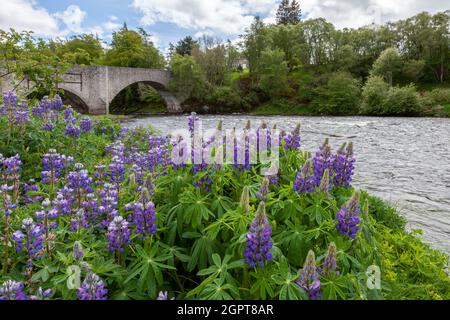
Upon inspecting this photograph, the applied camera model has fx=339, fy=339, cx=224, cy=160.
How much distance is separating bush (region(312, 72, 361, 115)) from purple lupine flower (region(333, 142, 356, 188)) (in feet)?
127

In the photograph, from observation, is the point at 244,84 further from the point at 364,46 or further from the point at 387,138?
the point at 387,138

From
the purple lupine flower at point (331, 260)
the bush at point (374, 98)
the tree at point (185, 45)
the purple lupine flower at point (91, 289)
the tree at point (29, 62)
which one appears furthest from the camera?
the tree at point (185, 45)

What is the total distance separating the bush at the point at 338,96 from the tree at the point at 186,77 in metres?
15.0

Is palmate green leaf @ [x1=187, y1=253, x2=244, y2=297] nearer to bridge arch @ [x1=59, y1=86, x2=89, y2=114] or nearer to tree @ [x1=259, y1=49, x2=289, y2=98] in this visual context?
bridge arch @ [x1=59, y1=86, x2=89, y2=114]

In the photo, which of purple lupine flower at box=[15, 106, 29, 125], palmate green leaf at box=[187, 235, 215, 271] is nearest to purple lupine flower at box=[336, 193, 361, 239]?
palmate green leaf at box=[187, 235, 215, 271]

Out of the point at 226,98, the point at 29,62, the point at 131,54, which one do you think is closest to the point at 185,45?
the point at 131,54

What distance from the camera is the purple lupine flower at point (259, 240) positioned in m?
2.11

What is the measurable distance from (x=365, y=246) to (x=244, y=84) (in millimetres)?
47991

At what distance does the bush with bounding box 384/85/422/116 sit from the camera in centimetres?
3506

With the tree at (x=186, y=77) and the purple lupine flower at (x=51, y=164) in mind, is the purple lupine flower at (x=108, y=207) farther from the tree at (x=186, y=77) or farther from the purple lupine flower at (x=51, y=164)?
the tree at (x=186, y=77)

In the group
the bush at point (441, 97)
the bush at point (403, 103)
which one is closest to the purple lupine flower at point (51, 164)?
the bush at point (403, 103)

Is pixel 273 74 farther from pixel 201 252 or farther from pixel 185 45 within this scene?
pixel 201 252

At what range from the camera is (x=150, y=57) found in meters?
49.9
